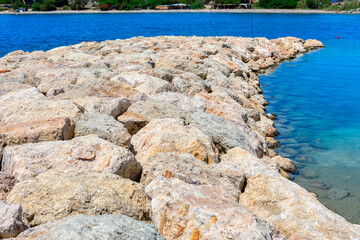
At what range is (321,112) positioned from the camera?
11.2 meters

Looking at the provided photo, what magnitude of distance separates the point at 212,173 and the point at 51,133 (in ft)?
7.66

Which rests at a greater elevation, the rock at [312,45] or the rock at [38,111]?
the rock at [38,111]

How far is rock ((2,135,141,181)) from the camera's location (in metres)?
3.85

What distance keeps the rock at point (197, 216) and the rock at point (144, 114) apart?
2.25 m

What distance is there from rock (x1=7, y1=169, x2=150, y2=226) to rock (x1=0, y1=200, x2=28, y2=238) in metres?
0.25

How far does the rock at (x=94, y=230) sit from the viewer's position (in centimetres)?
243

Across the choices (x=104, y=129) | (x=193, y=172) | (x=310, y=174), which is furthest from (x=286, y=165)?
(x=104, y=129)

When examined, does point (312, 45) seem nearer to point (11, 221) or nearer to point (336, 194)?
point (336, 194)

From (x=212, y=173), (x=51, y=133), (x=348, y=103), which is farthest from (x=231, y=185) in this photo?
(x=348, y=103)

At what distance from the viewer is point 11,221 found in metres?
2.68

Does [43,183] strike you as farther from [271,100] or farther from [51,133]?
[271,100]

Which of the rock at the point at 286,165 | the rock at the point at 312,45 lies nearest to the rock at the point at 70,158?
the rock at the point at 286,165

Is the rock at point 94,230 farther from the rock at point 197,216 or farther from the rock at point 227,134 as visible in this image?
the rock at point 227,134

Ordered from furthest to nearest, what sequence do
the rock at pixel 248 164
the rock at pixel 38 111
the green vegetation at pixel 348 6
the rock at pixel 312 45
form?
the green vegetation at pixel 348 6
the rock at pixel 312 45
the rock at pixel 38 111
the rock at pixel 248 164
